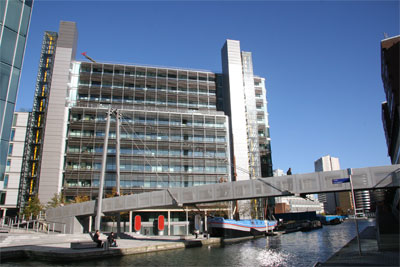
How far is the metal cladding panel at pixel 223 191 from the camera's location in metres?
26.9

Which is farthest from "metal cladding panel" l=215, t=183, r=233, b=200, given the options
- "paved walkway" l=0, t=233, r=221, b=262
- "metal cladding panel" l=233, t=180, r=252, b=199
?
"paved walkway" l=0, t=233, r=221, b=262

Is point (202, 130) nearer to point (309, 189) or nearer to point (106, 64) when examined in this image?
point (106, 64)

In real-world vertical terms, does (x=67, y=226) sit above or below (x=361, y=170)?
below

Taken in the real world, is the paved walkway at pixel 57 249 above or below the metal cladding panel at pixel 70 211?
below

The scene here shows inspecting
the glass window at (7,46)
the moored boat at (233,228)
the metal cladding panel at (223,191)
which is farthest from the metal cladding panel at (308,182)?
the glass window at (7,46)

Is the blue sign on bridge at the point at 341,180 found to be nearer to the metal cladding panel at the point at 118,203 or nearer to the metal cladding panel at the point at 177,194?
the metal cladding panel at the point at 177,194

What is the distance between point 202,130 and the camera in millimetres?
70250

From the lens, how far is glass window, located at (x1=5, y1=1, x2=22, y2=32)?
24.7m

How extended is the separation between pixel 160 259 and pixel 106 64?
6039 centimetres

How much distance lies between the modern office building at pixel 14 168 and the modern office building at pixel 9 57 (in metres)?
48.5

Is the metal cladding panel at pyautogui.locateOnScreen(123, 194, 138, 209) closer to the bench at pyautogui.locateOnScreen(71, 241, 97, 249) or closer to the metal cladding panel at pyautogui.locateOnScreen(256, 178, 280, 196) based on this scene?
the bench at pyautogui.locateOnScreen(71, 241, 97, 249)

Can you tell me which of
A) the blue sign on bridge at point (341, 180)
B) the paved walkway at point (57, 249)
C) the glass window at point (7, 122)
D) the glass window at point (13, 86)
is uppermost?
the glass window at point (13, 86)

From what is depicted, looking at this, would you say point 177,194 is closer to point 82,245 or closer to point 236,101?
point 82,245

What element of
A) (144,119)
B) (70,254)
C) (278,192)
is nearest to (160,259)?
(70,254)
